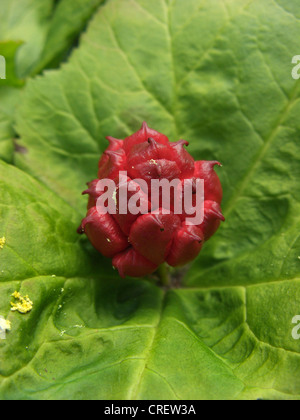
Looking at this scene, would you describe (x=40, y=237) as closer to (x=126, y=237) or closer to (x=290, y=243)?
(x=126, y=237)

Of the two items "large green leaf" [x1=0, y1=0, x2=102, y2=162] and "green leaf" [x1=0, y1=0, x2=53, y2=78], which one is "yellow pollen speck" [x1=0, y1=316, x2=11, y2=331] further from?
"green leaf" [x1=0, y1=0, x2=53, y2=78]

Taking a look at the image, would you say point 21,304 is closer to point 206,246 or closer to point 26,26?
point 206,246

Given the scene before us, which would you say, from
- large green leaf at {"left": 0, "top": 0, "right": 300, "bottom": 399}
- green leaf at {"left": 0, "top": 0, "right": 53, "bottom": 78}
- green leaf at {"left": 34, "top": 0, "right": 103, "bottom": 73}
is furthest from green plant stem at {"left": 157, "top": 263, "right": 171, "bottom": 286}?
green leaf at {"left": 0, "top": 0, "right": 53, "bottom": 78}

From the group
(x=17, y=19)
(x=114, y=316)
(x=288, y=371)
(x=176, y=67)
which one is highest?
(x=17, y=19)

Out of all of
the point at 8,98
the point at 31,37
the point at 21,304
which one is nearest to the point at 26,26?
the point at 31,37

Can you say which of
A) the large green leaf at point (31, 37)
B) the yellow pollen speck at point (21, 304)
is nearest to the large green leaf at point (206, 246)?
the yellow pollen speck at point (21, 304)
